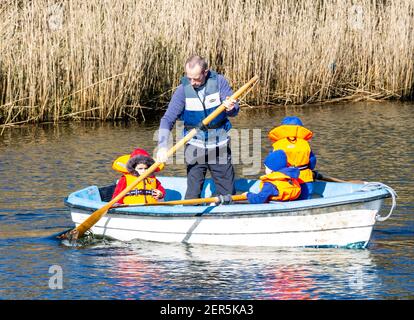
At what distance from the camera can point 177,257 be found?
872 centimetres

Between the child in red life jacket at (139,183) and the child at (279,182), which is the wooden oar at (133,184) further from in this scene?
the child at (279,182)

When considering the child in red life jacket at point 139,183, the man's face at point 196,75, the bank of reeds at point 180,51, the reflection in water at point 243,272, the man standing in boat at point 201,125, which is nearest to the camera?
the reflection in water at point 243,272

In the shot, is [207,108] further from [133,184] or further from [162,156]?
[133,184]

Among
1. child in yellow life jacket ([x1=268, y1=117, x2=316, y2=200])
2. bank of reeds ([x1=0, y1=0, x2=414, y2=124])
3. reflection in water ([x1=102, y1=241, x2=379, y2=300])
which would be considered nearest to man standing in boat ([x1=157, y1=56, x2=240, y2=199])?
child in yellow life jacket ([x1=268, y1=117, x2=316, y2=200])

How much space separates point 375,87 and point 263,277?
10.3 meters

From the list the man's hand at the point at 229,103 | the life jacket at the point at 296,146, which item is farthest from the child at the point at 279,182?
the man's hand at the point at 229,103

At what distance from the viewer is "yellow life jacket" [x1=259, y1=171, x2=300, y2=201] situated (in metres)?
8.71

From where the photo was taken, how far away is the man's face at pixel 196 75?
8.83m

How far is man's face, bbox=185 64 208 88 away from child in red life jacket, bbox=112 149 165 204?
0.89 meters

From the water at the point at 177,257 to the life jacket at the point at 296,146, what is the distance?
2.61 ft

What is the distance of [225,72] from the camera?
53.8ft
